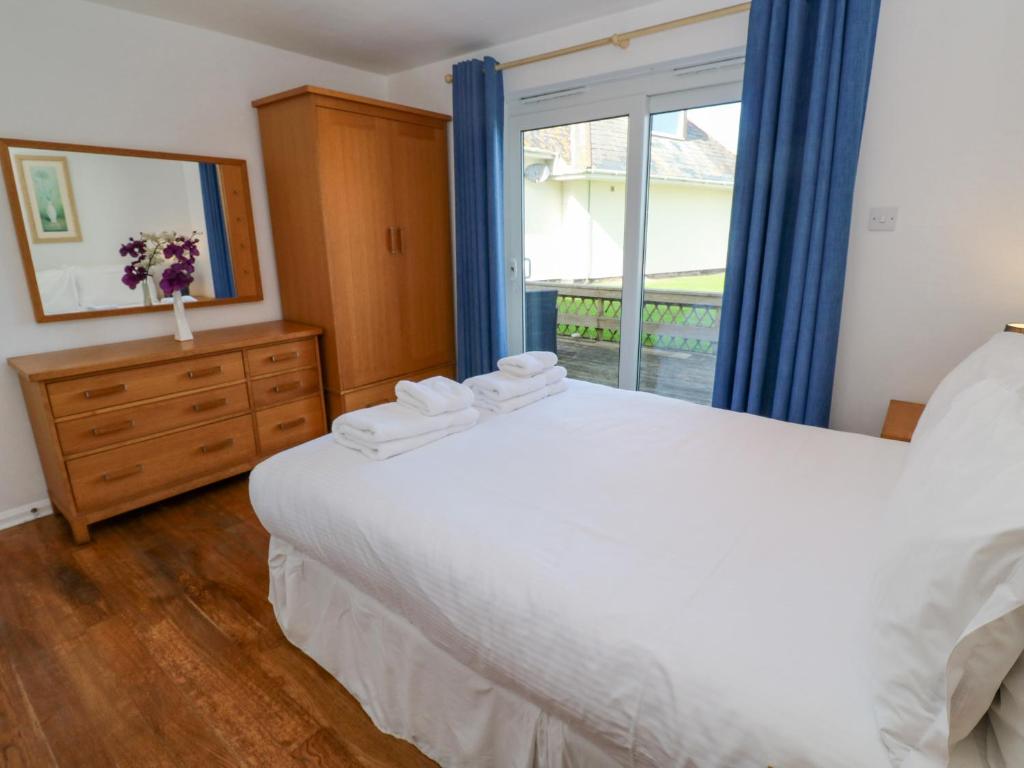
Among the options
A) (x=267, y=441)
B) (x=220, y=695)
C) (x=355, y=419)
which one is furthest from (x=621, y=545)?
(x=267, y=441)

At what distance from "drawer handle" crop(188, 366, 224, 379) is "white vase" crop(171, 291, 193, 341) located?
0.25m

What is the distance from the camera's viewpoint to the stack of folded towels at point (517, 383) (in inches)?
86.7

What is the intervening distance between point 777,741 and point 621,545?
473mm

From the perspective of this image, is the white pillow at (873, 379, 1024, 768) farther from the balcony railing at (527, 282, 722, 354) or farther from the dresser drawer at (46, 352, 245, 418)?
the dresser drawer at (46, 352, 245, 418)

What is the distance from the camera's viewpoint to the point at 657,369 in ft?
10.6

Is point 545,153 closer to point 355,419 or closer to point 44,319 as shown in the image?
point 355,419

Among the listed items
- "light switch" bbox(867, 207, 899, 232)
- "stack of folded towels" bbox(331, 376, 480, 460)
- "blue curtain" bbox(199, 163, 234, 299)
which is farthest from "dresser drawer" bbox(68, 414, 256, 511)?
"light switch" bbox(867, 207, 899, 232)

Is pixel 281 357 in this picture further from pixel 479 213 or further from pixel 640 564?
pixel 640 564

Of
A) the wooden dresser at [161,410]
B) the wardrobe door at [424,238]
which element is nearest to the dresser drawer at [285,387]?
the wooden dresser at [161,410]

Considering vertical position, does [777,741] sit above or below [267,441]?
above

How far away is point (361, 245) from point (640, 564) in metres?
2.60

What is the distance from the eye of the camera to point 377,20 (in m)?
2.83

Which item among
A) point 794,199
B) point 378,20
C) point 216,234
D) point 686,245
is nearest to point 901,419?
point 794,199

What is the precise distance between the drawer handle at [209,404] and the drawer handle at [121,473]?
36cm
